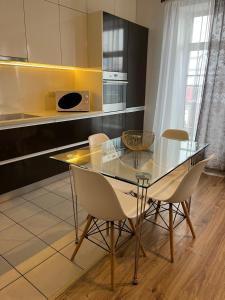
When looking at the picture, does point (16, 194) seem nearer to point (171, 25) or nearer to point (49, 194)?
point (49, 194)

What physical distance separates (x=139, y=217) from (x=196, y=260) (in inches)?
24.3

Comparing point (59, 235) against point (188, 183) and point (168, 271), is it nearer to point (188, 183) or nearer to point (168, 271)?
point (168, 271)

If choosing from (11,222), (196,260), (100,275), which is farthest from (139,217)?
(11,222)

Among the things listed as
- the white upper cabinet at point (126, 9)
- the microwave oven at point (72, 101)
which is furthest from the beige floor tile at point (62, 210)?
the white upper cabinet at point (126, 9)

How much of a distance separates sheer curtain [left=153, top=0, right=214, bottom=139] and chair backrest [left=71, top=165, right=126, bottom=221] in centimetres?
250

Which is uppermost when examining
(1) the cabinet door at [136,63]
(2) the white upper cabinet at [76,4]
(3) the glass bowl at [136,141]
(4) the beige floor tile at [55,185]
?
(2) the white upper cabinet at [76,4]

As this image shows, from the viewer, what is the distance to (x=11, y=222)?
215 centimetres

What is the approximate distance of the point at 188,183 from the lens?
1.60m

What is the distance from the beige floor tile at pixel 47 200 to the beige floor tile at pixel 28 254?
0.56 m

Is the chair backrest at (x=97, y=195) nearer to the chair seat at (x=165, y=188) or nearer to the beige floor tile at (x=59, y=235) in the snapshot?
the chair seat at (x=165, y=188)

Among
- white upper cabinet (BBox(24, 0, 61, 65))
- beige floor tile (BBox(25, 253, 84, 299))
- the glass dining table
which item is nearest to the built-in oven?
white upper cabinet (BBox(24, 0, 61, 65))

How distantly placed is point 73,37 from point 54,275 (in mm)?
2706

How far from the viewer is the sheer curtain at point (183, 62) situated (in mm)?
3152

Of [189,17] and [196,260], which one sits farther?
[189,17]
